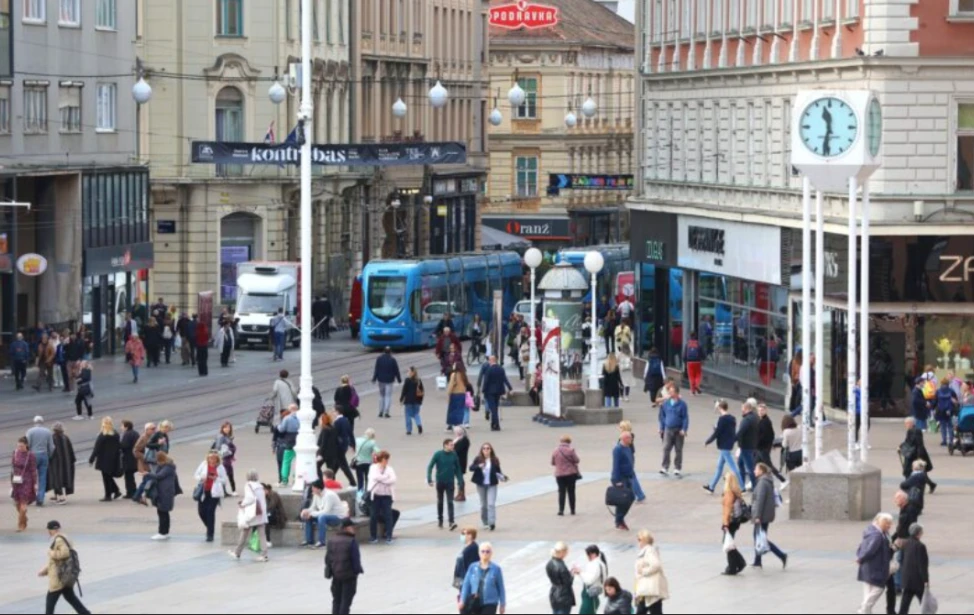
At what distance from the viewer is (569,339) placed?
54719 mm

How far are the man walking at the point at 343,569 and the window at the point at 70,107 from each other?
143 ft

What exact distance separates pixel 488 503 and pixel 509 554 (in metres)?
2.29

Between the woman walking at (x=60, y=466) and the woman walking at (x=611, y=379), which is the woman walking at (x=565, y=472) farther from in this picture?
the woman walking at (x=611, y=379)

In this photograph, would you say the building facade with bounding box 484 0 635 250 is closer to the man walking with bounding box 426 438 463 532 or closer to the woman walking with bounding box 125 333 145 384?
the woman walking with bounding box 125 333 145 384

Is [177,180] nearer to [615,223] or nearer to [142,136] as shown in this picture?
[142,136]

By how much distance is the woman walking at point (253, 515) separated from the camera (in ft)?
113

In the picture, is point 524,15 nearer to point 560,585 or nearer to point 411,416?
point 411,416

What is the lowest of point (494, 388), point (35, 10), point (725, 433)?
point (494, 388)

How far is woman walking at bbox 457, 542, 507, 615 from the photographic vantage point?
27.3 metres

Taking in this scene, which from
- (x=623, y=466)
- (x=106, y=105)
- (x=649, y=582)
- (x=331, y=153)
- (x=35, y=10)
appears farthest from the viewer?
(x=106, y=105)

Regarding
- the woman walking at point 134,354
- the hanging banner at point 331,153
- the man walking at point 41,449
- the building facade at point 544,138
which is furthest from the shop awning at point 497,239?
the man walking at point 41,449

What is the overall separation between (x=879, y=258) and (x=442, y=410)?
10.6 metres

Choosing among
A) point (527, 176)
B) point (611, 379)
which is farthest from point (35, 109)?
point (527, 176)

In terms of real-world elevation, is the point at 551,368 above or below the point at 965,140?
below
